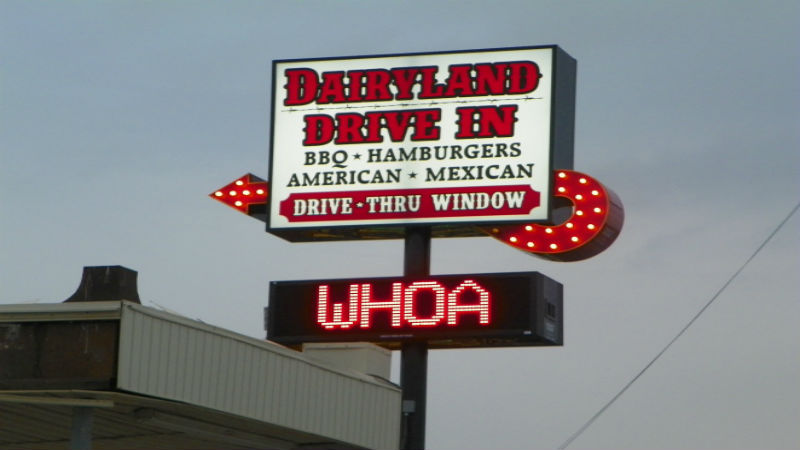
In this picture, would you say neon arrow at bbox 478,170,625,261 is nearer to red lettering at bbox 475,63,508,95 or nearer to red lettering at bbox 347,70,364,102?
red lettering at bbox 475,63,508,95

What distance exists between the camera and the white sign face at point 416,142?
94.1 ft

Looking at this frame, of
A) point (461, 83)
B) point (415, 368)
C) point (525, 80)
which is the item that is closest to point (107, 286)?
point (415, 368)

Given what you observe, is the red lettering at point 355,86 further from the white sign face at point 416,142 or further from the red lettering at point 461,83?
the red lettering at point 461,83

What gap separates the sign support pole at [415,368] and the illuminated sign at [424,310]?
34cm

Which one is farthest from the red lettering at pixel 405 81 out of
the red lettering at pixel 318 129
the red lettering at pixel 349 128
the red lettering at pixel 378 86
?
the red lettering at pixel 318 129

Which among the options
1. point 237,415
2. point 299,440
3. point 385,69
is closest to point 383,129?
point 385,69

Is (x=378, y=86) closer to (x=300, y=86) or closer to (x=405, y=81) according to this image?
(x=405, y=81)

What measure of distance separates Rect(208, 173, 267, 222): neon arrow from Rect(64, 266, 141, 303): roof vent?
8.63 metres

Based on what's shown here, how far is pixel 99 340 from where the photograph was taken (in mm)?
19750

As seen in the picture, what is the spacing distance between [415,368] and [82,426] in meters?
8.39

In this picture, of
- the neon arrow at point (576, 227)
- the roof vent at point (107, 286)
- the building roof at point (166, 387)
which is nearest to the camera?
the building roof at point (166, 387)

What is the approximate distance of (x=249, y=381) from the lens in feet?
72.8

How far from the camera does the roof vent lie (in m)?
21.2

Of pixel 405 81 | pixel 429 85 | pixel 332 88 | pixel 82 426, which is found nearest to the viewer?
pixel 82 426
